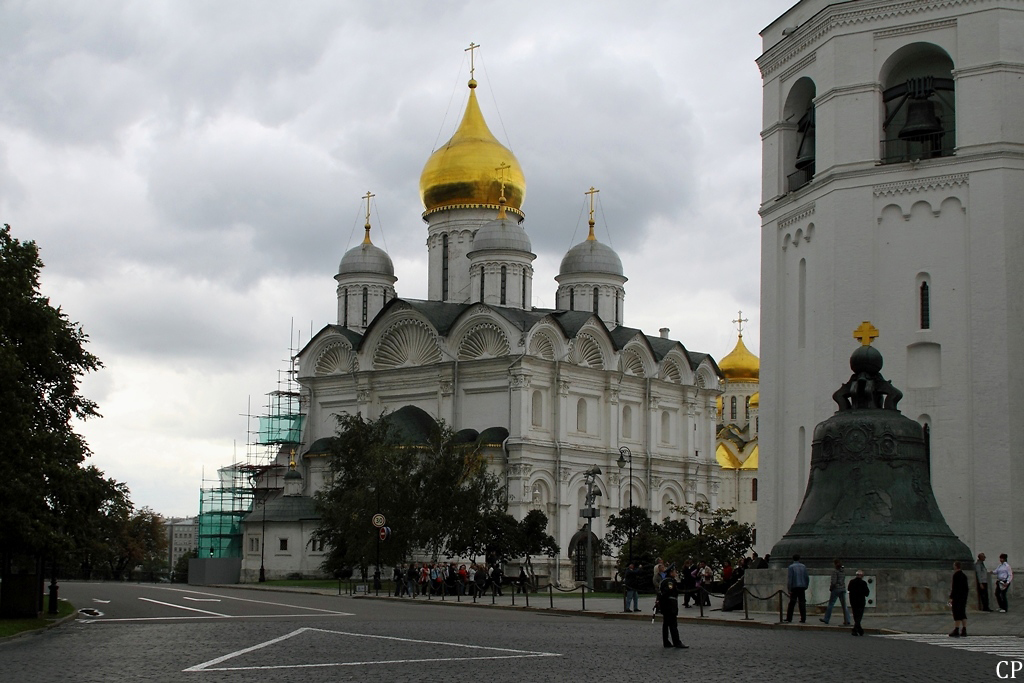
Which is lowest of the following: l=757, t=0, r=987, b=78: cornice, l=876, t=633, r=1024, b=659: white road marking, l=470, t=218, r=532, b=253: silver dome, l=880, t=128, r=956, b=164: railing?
l=876, t=633, r=1024, b=659: white road marking

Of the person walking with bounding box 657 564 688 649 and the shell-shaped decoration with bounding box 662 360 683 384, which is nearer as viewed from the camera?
the person walking with bounding box 657 564 688 649

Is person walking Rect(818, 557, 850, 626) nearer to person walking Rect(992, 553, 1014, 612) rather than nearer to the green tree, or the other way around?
Answer: person walking Rect(992, 553, 1014, 612)

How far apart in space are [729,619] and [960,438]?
951cm

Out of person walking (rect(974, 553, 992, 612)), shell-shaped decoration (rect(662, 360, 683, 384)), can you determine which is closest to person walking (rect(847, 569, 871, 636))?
person walking (rect(974, 553, 992, 612))

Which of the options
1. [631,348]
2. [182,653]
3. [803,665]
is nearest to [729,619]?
[803,665]

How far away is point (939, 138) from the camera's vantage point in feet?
102

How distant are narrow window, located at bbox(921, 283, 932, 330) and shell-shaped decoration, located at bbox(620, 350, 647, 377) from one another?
Result: 30.4 metres

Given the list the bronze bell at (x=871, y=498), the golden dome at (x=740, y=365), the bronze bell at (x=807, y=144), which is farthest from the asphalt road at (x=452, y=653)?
the golden dome at (x=740, y=365)

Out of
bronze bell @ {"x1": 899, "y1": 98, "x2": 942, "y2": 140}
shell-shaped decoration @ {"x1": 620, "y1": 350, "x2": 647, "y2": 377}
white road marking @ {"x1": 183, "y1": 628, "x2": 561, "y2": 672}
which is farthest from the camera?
shell-shaped decoration @ {"x1": 620, "y1": 350, "x2": 647, "y2": 377}

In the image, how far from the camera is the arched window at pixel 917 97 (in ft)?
101

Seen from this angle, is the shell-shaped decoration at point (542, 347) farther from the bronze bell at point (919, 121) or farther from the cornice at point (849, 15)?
the bronze bell at point (919, 121)

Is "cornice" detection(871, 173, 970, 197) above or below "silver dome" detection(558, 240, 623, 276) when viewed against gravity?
below

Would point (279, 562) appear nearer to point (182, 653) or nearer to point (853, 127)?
point (853, 127)

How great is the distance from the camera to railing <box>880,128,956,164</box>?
30781 mm
